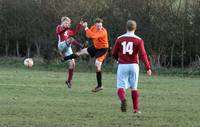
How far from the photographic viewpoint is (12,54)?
4231 cm

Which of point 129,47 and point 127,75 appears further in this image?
point 127,75

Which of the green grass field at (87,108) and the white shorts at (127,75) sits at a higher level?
the white shorts at (127,75)

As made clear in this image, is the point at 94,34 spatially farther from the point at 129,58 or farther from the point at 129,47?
the point at 129,47

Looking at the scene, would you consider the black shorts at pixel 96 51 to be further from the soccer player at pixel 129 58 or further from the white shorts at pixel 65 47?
the soccer player at pixel 129 58

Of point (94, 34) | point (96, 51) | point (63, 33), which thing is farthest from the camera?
point (63, 33)

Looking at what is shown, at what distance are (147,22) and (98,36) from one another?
17.9 metres

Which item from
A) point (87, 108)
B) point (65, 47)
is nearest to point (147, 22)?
point (65, 47)

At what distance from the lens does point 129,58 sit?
1373cm

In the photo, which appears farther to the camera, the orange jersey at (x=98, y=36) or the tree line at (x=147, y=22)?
the tree line at (x=147, y=22)

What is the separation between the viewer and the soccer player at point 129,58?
44.6 feet

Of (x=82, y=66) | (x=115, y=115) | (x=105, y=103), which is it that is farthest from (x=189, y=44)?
(x=115, y=115)

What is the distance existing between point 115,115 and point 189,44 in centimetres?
2422

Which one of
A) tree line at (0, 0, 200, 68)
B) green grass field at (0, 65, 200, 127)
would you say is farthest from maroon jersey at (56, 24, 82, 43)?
tree line at (0, 0, 200, 68)

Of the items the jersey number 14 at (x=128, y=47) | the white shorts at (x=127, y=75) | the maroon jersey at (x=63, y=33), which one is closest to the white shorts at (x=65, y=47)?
the maroon jersey at (x=63, y=33)
